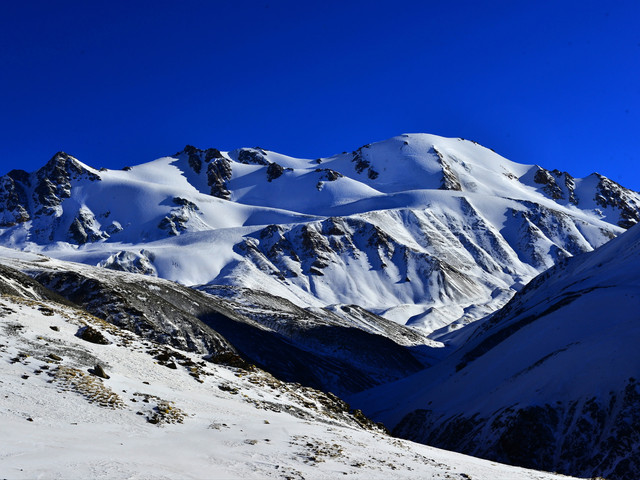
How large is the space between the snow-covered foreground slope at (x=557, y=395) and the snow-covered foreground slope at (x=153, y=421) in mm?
12362

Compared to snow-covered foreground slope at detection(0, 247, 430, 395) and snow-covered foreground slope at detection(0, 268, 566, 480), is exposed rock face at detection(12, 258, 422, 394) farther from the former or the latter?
snow-covered foreground slope at detection(0, 268, 566, 480)

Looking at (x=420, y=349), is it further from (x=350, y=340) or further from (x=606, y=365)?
(x=606, y=365)

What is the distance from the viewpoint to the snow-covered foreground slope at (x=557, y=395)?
1282 inches

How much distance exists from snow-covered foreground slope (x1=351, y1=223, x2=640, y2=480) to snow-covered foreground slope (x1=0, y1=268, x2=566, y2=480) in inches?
487

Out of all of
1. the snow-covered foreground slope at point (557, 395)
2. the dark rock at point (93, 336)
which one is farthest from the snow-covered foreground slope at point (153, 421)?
the snow-covered foreground slope at point (557, 395)

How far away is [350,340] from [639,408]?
7353 cm

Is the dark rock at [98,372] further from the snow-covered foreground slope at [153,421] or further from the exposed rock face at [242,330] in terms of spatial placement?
the exposed rock face at [242,330]

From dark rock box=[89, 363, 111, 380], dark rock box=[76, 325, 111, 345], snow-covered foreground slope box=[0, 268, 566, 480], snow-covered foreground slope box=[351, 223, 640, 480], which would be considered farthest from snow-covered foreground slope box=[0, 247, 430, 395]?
dark rock box=[89, 363, 111, 380]

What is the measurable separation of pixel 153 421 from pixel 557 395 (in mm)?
26103

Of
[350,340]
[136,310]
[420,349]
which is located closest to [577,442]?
[136,310]

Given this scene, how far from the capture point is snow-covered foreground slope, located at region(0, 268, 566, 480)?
14.2 metres

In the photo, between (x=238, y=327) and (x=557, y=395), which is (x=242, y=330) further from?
(x=557, y=395)

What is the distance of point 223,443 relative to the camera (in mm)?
16891

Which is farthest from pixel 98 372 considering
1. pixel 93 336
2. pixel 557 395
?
pixel 557 395
